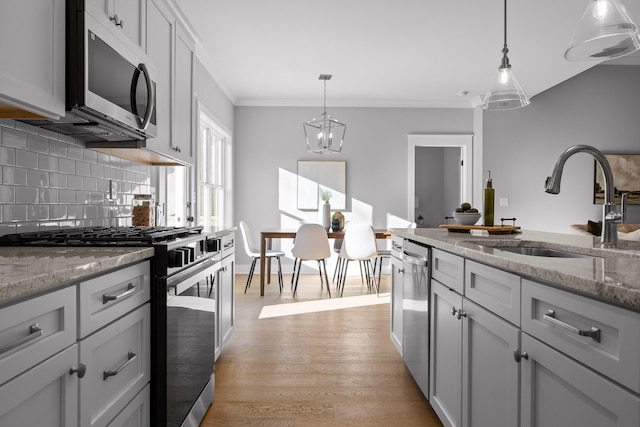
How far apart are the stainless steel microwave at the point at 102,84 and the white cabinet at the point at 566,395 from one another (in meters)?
1.67

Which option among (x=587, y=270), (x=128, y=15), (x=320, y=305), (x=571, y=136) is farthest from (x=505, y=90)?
(x=571, y=136)

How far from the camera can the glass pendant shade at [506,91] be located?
7.62 ft

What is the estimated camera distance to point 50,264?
1114 millimetres

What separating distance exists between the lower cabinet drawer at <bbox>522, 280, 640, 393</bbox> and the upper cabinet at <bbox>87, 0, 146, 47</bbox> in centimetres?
186

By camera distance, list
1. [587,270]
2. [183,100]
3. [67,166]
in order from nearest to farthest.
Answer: [587,270] < [67,166] < [183,100]

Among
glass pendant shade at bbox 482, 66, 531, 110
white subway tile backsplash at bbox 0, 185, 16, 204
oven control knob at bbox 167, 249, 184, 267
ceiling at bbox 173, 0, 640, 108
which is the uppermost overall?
ceiling at bbox 173, 0, 640, 108

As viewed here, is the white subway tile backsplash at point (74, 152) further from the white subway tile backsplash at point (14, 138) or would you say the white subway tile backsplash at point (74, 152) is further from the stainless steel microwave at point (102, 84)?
the white subway tile backsplash at point (14, 138)

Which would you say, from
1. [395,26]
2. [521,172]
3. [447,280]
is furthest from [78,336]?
Result: [521,172]

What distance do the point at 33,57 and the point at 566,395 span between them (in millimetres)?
1752

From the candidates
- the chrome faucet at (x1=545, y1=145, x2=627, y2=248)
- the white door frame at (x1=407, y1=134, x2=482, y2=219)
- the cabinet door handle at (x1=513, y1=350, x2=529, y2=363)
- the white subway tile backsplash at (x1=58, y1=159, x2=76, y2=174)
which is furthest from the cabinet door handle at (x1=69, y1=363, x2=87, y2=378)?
the white door frame at (x1=407, y1=134, x2=482, y2=219)

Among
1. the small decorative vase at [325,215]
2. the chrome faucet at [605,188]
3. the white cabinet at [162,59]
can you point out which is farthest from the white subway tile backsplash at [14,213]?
the small decorative vase at [325,215]

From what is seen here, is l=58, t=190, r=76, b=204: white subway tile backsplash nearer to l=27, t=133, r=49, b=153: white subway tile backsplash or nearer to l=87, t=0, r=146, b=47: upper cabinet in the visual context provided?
l=27, t=133, r=49, b=153: white subway tile backsplash

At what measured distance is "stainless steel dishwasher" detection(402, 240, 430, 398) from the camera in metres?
2.15

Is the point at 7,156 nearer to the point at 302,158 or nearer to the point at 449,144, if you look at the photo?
the point at 302,158
